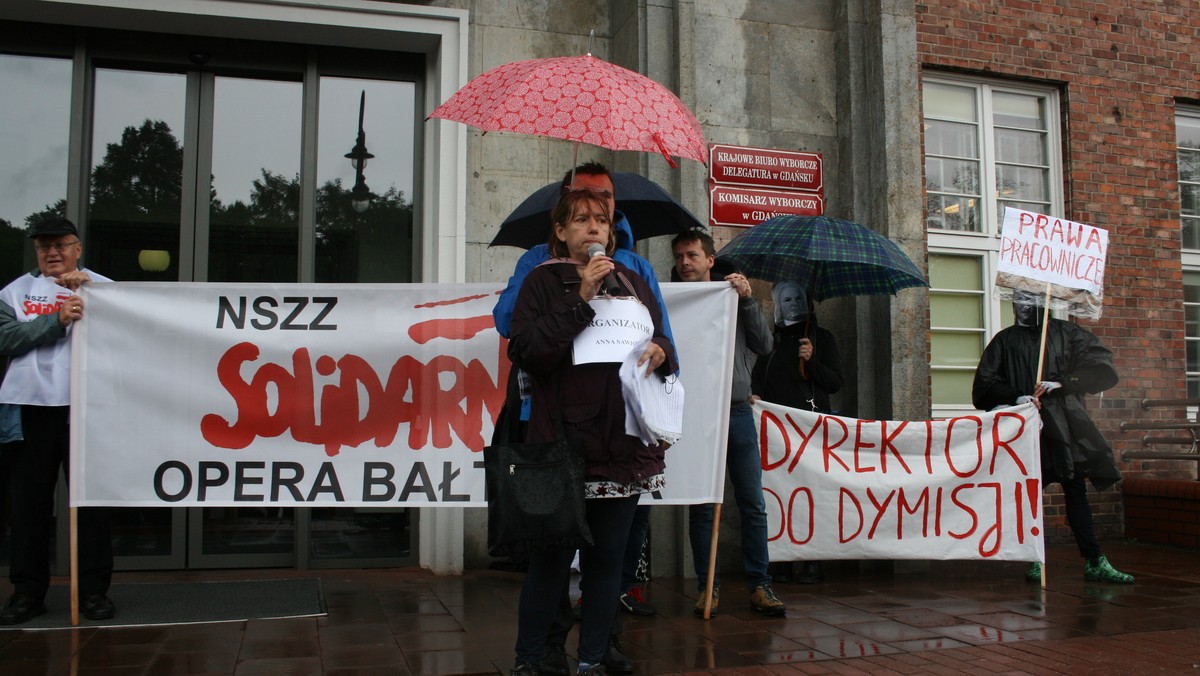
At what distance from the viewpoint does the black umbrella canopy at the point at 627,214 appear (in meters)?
5.05

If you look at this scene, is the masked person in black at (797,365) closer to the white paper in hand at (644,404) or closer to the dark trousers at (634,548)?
the dark trousers at (634,548)

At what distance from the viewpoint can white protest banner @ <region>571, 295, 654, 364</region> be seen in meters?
3.75

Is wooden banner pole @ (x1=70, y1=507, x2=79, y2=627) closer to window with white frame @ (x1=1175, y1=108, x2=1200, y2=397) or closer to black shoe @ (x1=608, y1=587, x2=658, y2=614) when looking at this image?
black shoe @ (x1=608, y1=587, x2=658, y2=614)

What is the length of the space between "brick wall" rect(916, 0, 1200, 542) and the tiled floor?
2405 mm

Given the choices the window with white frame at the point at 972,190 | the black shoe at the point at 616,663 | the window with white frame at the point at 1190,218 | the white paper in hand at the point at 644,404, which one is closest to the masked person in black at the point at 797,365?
the window with white frame at the point at 972,190

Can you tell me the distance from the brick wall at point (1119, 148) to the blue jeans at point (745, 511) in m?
3.70

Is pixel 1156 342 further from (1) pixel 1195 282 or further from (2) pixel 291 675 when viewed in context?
(2) pixel 291 675

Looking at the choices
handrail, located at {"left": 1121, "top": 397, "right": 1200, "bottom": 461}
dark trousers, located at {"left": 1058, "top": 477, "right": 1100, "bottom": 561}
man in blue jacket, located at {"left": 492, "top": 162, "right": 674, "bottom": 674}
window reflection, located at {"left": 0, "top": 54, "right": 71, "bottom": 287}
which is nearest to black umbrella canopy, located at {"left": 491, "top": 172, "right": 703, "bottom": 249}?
man in blue jacket, located at {"left": 492, "top": 162, "right": 674, "bottom": 674}

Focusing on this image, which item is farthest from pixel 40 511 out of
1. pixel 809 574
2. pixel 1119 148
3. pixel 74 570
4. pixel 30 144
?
pixel 1119 148

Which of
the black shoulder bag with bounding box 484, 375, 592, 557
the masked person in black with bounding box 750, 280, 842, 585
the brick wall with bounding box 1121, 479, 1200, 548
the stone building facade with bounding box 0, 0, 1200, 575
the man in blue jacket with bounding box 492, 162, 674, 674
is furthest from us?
the brick wall with bounding box 1121, 479, 1200, 548

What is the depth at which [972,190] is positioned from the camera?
8.22 meters

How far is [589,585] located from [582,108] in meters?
1.78

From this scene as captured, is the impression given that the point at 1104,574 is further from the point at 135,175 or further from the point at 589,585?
the point at 135,175

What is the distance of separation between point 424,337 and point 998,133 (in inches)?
206
